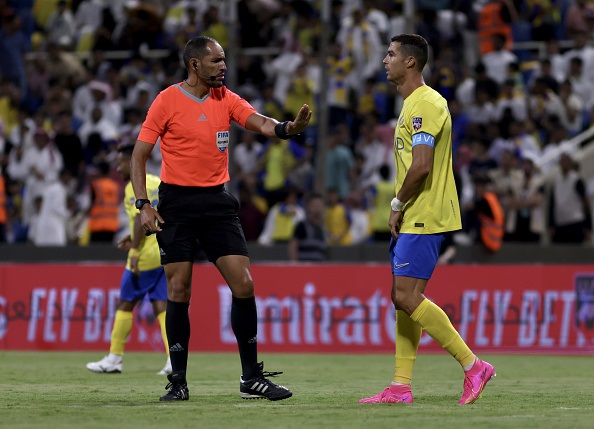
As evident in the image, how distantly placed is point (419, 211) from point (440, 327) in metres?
0.81

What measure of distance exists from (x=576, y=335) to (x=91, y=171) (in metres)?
8.00

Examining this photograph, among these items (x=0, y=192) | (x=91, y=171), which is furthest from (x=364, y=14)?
(x=0, y=192)

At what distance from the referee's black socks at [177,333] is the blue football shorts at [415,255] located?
1592mm

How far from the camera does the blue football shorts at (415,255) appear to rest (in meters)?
8.52

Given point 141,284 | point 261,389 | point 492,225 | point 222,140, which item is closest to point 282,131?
point 222,140

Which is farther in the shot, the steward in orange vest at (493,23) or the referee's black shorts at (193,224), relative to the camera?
the steward in orange vest at (493,23)

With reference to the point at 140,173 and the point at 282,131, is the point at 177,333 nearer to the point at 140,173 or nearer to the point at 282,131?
the point at 140,173

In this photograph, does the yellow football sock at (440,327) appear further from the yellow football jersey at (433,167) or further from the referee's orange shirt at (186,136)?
the referee's orange shirt at (186,136)

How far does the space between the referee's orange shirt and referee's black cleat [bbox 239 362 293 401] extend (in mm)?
1435

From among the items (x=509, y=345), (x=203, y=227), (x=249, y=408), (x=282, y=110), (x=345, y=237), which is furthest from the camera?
(x=282, y=110)

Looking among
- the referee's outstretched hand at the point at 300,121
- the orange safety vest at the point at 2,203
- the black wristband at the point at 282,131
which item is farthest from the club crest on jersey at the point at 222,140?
the orange safety vest at the point at 2,203

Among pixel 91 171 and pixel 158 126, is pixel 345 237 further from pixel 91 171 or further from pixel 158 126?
pixel 158 126

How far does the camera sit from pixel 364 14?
20.9 metres

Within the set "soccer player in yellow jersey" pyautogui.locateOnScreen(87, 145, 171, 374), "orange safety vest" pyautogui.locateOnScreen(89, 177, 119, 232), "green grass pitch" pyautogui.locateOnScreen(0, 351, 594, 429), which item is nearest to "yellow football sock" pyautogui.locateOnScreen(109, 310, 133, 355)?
"soccer player in yellow jersey" pyautogui.locateOnScreen(87, 145, 171, 374)
